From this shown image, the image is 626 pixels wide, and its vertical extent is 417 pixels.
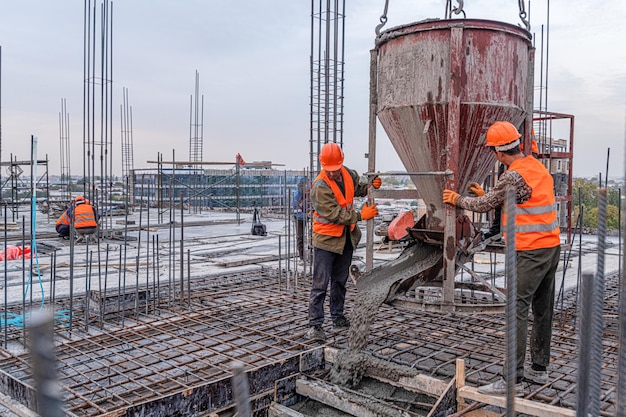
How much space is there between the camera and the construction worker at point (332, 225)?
515 centimetres

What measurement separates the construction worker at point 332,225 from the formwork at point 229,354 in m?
0.38

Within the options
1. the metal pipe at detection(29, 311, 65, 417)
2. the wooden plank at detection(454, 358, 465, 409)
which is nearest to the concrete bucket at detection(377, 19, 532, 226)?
the wooden plank at detection(454, 358, 465, 409)

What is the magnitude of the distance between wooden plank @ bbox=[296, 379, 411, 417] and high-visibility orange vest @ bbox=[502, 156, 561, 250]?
60.3 inches

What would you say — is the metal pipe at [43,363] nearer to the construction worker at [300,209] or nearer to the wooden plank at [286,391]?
the wooden plank at [286,391]

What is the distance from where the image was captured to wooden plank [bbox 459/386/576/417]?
3380 mm

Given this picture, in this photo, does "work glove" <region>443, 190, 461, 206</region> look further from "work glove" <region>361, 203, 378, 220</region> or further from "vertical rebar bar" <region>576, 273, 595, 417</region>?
"vertical rebar bar" <region>576, 273, 595, 417</region>

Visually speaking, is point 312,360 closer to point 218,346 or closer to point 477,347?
point 218,346

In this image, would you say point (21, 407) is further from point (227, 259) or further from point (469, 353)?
point (227, 259)

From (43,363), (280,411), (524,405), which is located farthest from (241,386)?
(280,411)

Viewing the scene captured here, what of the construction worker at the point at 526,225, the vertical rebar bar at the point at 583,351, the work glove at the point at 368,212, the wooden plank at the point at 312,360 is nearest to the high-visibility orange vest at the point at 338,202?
the work glove at the point at 368,212

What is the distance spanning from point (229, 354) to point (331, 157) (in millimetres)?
2070

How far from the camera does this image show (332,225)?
17.3 feet

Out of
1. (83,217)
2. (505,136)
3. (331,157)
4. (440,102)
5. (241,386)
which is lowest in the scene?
(83,217)

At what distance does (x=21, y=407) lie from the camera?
3.65 meters
